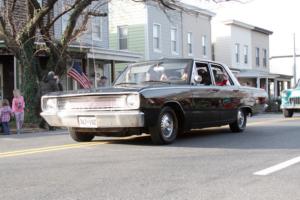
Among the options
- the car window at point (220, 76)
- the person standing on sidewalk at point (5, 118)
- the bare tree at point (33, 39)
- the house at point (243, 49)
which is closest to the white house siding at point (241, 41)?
the house at point (243, 49)

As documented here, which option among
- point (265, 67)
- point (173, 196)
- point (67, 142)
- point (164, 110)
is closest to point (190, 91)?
point (164, 110)

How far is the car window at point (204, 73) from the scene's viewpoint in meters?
10.5

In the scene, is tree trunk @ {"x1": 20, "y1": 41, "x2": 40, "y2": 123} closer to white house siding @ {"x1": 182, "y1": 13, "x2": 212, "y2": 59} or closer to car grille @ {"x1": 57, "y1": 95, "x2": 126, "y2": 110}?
car grille @ {"x1": 57, "y1": 95, "x2": 126, "y2": 110}

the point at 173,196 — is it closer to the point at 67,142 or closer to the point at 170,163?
the point at 170,163

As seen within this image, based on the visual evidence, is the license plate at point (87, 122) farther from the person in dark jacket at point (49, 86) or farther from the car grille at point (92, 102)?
the person in dark jacket at point (49, 86)

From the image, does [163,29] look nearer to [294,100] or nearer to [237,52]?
[237,52]

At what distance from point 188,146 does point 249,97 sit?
3.49 meters

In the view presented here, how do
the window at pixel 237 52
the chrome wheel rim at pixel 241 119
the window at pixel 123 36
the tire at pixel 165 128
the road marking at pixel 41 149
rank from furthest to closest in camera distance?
the window at pixel 237 52, the window at pixel 123 36, the chrome wheel rim at pixel 241 119, the tire at pixel 165 128, the road marking at pixel 41 149

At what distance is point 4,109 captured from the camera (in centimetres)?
1427

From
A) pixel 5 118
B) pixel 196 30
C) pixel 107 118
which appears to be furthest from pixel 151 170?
pixel 196 30

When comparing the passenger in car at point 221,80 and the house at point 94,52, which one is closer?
the passenger in car at point 221,80

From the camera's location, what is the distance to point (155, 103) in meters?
8.67

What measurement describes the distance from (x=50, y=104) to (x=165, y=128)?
2144 millimetres

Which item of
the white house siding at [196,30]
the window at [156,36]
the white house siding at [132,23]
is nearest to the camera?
the white house siding at [132,23]
